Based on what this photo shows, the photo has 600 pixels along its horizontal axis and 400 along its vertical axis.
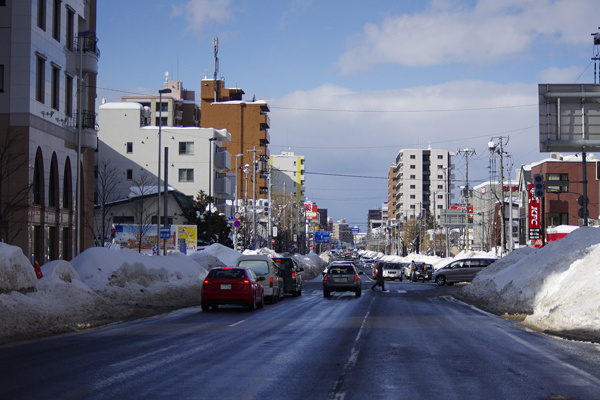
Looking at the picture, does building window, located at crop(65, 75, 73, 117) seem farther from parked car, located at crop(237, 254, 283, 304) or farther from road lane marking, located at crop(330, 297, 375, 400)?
road lane marking, located at crop(330, 297, 375, 400)

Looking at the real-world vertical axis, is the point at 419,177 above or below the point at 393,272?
above

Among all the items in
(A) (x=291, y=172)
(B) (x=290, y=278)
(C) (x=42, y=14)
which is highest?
(A) (x=291, y=172)

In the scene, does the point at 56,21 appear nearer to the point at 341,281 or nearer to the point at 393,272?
the point at 341,281

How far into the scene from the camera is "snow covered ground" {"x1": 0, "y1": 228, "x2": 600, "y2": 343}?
16.3m

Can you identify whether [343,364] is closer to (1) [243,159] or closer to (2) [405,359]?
(2) [405,359]

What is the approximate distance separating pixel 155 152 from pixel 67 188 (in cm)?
4245

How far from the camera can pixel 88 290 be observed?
2103 cm

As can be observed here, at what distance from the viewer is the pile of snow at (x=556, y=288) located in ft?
54.8

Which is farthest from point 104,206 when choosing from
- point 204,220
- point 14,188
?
point 204,220

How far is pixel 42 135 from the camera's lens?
33.4m

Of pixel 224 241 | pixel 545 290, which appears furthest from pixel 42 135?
pixel 224 241

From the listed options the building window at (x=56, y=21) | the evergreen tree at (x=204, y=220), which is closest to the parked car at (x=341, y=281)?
the building window at (x=56, y=21)

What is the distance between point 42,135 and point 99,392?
91.1ft

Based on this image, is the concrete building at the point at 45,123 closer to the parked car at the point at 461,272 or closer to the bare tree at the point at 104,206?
the bare tree at the point at 104,206
